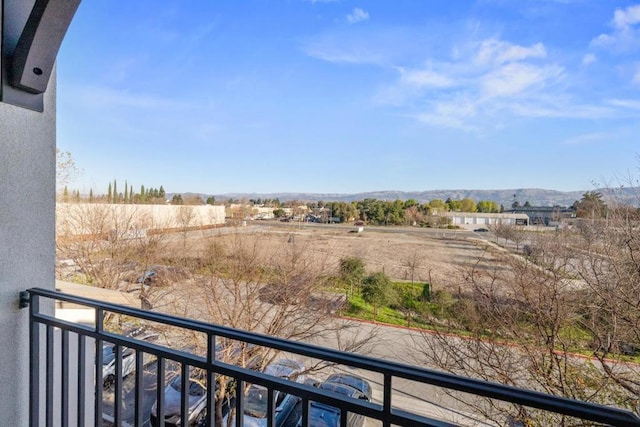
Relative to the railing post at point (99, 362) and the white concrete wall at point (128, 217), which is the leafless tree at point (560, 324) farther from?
the white concrete wall at point (128, 217)

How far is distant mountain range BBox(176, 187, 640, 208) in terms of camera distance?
500 cm

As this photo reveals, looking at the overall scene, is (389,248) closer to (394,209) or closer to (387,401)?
(394,209)

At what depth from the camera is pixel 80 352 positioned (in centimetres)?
123

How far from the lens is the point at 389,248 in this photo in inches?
400

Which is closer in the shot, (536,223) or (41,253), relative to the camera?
(41,253)

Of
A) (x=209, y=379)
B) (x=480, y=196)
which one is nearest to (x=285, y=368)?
(x=209, y=379)

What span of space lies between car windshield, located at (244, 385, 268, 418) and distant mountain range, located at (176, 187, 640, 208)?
5.38m

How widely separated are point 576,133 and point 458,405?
5213 millimetres

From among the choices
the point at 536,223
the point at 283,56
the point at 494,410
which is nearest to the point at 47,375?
the point at 494,410

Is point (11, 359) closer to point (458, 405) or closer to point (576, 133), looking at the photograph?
point (458, 405)

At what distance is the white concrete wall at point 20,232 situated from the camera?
4.21 feet

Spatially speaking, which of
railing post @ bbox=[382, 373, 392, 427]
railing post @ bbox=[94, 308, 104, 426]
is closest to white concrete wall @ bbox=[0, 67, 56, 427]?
railing post @ bbox=[94, 308, 104, 426]

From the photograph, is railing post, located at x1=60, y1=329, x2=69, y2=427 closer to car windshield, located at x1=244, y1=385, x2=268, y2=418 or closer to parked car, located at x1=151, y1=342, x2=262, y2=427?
parked car, located at x1=151, y1=342, x2=262, y2=427

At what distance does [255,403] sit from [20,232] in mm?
4231
